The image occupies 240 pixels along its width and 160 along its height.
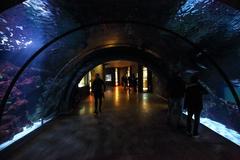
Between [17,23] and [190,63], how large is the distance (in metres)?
6.47

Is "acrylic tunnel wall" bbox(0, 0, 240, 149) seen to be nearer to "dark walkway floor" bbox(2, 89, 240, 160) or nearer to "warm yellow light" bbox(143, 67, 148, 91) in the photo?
"dark walkway floor" bbox(2, 89, 240, 160)

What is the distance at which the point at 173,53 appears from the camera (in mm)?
8766

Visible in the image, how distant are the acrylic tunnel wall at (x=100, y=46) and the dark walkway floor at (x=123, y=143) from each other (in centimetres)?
74

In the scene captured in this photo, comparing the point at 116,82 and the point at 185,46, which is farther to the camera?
the point at 116,82

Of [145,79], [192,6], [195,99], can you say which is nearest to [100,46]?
[195,99]

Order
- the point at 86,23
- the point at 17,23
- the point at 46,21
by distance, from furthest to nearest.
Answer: the point at 86,23, the point at 46,21, the point at 17,23

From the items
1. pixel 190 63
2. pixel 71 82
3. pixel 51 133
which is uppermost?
pixel 190 63

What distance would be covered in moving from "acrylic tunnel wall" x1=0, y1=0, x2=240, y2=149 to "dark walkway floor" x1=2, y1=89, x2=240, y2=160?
74cm

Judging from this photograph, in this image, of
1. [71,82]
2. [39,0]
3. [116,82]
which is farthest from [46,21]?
[116,82]

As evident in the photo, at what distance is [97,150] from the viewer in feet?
18.0

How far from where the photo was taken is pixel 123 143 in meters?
6.02

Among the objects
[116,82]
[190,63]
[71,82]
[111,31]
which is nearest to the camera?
[111,31]

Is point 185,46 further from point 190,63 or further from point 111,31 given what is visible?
point 111,31

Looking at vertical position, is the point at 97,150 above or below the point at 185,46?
below
